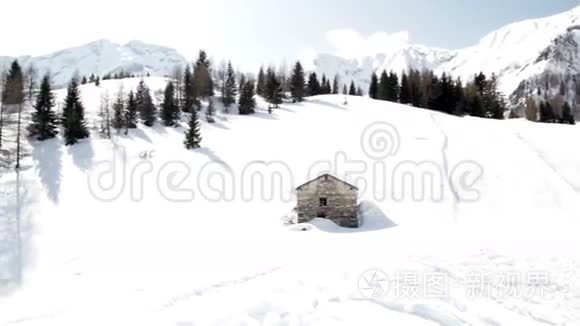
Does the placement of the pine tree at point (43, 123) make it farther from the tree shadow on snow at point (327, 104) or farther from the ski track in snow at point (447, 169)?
the ski track in snow at point (447, 169)

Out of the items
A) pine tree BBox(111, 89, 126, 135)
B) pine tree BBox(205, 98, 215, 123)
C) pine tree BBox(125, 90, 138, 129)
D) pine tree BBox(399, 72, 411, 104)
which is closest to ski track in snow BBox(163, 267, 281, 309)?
pine tree BBox(205, 98, 215, 123)

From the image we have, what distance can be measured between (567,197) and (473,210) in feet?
25.1

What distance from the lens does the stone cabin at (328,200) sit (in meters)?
25.2

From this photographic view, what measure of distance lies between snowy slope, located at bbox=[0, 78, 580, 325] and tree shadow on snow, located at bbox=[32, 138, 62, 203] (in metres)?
0.26

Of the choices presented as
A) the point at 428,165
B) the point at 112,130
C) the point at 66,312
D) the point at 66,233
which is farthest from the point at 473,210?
the point at 112,130

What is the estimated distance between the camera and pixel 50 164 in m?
38.8

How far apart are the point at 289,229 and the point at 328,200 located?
3996mm

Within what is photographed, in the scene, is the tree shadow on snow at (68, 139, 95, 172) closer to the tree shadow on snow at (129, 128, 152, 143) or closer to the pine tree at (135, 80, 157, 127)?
the tree shadow on snow at (129, 128, 152, 143)

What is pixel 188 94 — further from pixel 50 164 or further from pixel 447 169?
pixel 447 169

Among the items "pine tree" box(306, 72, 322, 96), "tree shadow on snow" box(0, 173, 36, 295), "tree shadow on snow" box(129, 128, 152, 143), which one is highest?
"pine tree" box(306, 72, 322, 96)

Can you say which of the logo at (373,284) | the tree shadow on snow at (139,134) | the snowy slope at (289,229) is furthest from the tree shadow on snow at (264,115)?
the logo at (373,284)

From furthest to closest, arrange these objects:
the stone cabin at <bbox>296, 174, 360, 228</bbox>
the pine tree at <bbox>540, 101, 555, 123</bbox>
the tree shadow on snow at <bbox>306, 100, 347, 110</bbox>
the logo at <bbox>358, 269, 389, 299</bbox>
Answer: the pine tree at <bbox>540, 101, 555, 123</bbox> < the tree shadow on snow at <bbox>306, 100, 347, 110</bbox> < the stone cabin at <bbox>296, 174, 360, 228</bbox> < the logo at <bbox>358, 269, 389, 299</bbox>

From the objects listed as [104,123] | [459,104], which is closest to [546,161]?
[459,104]

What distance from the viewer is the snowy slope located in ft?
29.3
